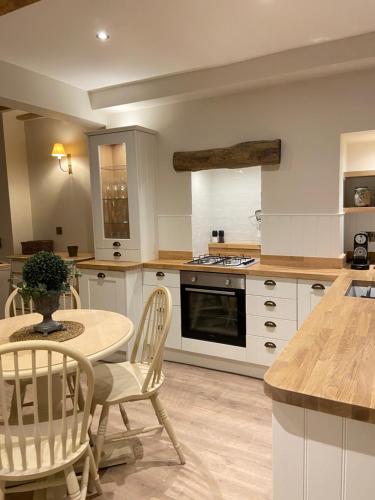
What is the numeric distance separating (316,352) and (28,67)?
117 inches

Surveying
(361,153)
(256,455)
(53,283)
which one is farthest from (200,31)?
(256,455)

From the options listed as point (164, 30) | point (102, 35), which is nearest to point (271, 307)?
point (164, 30)

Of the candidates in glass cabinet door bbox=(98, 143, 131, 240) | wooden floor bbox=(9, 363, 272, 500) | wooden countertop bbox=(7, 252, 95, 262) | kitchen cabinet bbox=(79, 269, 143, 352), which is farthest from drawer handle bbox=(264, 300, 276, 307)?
wooden countertop bbox=(7, 252, 95, 262)

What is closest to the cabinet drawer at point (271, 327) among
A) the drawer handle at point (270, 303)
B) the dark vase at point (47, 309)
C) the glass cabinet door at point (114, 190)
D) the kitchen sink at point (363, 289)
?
the drawer handle at point (270, 303)

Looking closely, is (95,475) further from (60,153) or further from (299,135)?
(60,153)

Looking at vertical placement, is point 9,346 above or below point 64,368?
above

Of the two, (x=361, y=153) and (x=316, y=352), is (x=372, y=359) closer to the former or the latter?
(x=316, y=352)

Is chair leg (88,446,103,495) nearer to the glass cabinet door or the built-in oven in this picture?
the built-in oven

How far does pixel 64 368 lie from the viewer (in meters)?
1.38

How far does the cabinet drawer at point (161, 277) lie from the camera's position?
132 inches

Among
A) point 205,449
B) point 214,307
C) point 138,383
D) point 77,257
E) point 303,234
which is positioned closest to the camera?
point 138,383

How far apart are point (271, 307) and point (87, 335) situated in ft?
5.12

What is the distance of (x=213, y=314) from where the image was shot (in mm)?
3223

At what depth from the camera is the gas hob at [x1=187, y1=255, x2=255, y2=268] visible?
10.6 feet
